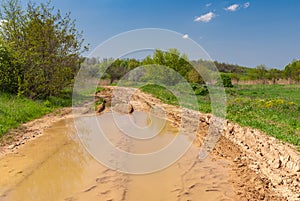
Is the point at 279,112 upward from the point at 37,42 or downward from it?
downward

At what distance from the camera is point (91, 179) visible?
496cm

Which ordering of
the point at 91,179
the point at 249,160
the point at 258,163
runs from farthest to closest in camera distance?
the point at 249,160, the point at 258,163, the point at 91,179

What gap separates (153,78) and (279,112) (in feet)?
48.1

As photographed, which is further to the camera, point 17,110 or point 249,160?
point 17,110

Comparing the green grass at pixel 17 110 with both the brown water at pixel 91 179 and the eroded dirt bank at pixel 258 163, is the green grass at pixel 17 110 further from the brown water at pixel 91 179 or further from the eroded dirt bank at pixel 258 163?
the eroded dirt bank at pixel 258 163

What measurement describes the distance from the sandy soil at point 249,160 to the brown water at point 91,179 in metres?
0.09

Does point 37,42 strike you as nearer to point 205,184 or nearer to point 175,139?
point 175,139

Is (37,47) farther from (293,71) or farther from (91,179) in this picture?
(293,71)

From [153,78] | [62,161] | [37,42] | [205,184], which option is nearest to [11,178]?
[62,161]

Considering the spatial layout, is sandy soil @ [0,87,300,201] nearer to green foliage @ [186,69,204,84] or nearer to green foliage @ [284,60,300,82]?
green foliage @ [186,69,204,84]

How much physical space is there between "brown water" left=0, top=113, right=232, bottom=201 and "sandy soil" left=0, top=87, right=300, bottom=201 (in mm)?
93

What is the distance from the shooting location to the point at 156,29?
24.8ft

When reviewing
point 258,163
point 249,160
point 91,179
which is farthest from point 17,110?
point 258,163

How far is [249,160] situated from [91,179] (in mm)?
3808
